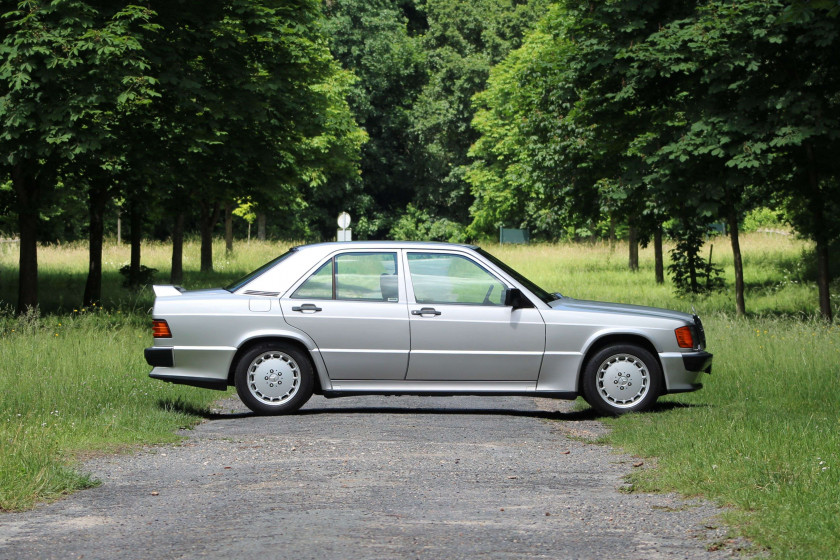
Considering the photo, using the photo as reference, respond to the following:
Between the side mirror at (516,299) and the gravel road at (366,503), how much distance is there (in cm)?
132

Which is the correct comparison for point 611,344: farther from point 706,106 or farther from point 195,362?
point 706,106

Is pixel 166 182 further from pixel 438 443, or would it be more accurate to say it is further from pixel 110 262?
pixel 110 262

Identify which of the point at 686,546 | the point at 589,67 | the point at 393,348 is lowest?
the point at 686,546

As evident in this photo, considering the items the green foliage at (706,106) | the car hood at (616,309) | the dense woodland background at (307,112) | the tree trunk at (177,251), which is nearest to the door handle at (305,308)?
the car hood at (616,309)

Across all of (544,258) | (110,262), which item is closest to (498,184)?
(544,258)

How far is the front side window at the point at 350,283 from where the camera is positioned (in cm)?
1131

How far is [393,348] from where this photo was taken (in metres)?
11.2

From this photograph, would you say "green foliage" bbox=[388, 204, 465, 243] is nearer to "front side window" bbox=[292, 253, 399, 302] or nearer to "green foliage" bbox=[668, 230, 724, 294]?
"green foliage" bbox=[668, 230, 724, 294]

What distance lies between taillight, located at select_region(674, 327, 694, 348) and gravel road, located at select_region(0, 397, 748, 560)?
5.22ft

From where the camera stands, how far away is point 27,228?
22781mm

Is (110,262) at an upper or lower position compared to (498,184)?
lower

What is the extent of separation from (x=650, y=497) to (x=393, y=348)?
4371 mm

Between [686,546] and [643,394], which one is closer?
[686,546]

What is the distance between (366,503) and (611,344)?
4.96 meters
